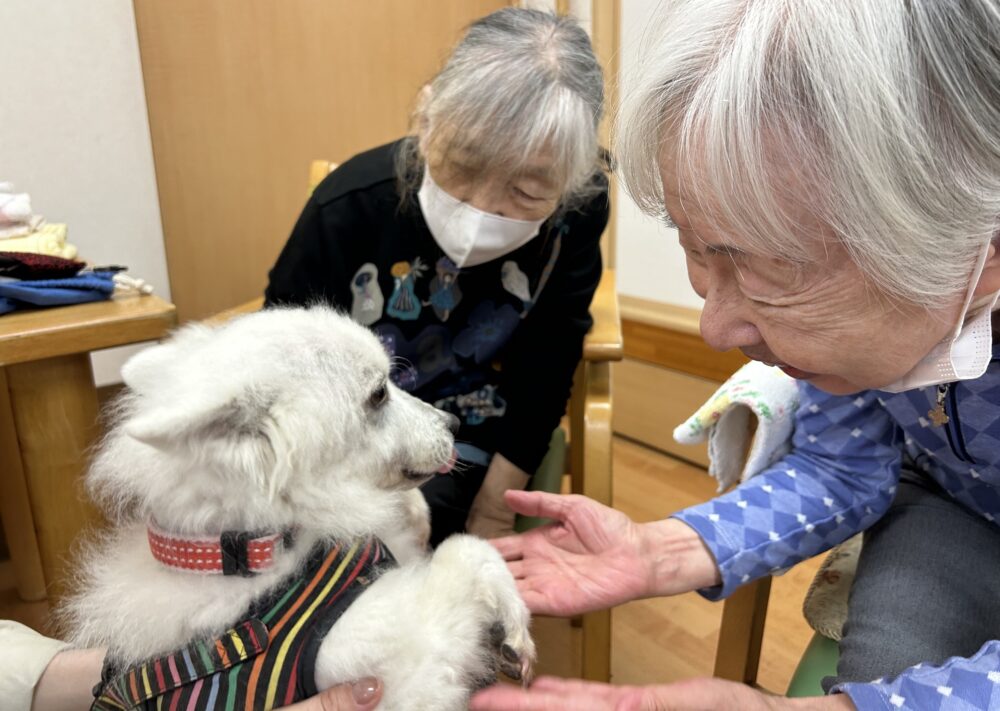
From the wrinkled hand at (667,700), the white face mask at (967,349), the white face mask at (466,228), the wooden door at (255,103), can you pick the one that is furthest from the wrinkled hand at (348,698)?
the wooden door at (255,103)

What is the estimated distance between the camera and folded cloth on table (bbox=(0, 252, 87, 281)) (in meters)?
1.10

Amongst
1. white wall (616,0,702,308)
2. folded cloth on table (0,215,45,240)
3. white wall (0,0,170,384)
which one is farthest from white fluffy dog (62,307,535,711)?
white wall (616,0,702,308)

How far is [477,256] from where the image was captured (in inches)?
50.4

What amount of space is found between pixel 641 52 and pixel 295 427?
20.0 inches

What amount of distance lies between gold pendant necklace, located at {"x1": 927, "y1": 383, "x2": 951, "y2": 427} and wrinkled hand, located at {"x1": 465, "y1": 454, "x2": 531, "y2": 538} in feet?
2.22

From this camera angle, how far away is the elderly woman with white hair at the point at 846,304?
1.75 feet

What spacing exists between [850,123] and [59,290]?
1.05 m

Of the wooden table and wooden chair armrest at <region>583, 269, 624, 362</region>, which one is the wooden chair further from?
the wooden table

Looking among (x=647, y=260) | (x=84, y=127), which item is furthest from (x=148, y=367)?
(x=647, y=260)

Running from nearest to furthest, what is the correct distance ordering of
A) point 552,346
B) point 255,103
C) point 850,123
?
point 850,123
point 552,346
point 255,103

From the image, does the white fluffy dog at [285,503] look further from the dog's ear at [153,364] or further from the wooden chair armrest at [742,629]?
the wooden chair armrest at [742,629]

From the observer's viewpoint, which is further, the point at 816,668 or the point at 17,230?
the point at 17,230

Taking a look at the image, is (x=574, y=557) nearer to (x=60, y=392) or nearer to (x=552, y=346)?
(x=552, y=346)

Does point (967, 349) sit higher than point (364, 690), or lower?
higher
